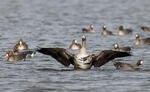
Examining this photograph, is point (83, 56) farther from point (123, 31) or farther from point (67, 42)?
point (123, 31)

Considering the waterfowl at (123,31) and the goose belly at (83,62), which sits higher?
the waterfowl at (123,31)

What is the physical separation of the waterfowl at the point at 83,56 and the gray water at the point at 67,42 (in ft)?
1.12

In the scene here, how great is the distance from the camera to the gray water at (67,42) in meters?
19.4

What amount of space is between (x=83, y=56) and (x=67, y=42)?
513 inches

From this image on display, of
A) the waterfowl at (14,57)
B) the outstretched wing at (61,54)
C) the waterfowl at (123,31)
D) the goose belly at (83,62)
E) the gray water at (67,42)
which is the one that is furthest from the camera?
the waterfowl at (123,31)

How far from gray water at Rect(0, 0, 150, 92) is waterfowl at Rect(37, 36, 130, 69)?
341 mm

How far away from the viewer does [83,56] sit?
2139cm

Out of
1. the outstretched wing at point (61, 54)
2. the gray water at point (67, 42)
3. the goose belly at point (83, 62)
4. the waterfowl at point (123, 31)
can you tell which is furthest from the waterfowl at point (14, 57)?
the waterfowl at point (123, 31)

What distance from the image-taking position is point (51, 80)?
66.1ft

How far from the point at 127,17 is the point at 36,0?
2765 cm

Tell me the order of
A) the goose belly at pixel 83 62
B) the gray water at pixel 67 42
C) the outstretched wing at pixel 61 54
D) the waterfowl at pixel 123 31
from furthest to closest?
the waterfowl at pixel 123 31, the outstretched wing at pixel 61 54, the goose belly at pixel 83 62, the gray water at pixel 67 42

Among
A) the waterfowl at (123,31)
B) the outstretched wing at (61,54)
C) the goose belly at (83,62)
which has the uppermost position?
the waterfowl at (123,31)

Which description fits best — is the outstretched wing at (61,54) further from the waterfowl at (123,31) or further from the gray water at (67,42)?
the waterfowl at (123,31)

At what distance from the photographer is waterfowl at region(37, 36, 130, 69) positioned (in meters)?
21.4
